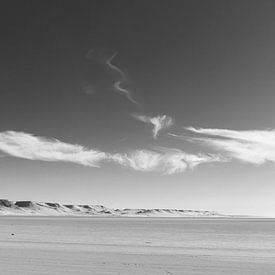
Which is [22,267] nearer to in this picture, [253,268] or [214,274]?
[214,274]

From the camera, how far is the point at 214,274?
65.3 feet

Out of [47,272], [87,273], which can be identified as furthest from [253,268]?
[47,272]

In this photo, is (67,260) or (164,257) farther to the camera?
(164,257)

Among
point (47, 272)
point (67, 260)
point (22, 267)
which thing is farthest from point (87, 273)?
point (67, 260)

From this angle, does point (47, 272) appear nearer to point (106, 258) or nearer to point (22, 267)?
point (22, 267)

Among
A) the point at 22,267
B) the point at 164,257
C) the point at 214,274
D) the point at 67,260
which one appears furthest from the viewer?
the point at 164,257

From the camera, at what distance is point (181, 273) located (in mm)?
20094

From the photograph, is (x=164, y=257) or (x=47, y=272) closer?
(x=47, y=272)

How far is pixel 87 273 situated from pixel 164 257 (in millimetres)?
8855

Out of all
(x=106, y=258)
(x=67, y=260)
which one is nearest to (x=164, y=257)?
(x=106, y=258)

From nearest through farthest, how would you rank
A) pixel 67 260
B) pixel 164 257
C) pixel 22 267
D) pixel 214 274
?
1. pixel 214 274
2. pixel 22 267
3. pixel 67 260
4. pixel 164 257

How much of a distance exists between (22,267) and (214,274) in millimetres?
9713

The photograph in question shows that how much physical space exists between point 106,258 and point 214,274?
28.5 ft

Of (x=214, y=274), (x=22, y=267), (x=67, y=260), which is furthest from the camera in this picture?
(x=67, y=260)
